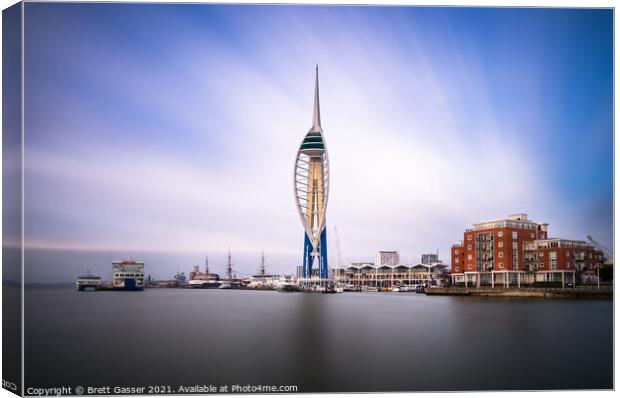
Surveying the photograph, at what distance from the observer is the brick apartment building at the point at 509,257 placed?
65.3 feet

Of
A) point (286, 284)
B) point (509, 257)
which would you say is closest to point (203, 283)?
point (286, 284)

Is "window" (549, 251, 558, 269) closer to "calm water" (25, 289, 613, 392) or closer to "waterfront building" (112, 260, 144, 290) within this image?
"calm water" (25, 289, 613, 392)

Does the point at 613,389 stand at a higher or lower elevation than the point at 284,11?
lower

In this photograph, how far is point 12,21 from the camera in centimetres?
669

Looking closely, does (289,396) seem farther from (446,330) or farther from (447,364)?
(446,330)

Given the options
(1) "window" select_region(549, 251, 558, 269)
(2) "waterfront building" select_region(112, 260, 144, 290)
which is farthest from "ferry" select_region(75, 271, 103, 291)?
(1) "window" select_region(549, 251, 558, 269)

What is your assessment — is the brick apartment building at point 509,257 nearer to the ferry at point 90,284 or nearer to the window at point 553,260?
the window at point 553,260

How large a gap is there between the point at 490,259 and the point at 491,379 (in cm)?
1976

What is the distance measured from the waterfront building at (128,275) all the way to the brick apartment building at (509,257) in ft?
66.8

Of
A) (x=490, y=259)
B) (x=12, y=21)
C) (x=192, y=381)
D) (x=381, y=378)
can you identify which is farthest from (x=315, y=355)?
(x=490, y=259)

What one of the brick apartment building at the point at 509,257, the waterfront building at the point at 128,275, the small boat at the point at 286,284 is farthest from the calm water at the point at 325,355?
the small boat at the point at 286,284

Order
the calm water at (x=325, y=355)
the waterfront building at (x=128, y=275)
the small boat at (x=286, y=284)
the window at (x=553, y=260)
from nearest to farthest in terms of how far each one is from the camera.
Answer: the calm water at (x=325, y=355)
the window at (x=553, y=260)
the waterfront building at (x=128, y=275)
the small boat at (x=286, y=284)

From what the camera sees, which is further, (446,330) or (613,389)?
(446,330)

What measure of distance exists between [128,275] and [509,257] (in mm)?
24131
